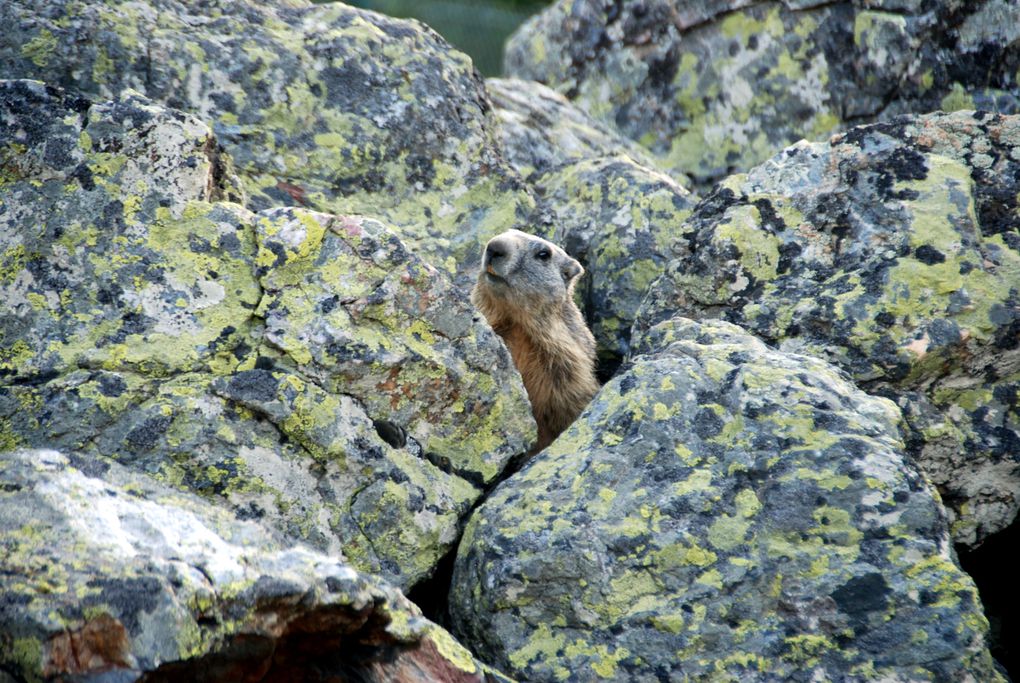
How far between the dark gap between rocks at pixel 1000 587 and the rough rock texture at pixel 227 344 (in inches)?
84.8

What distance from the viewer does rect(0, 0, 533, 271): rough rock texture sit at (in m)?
4.78

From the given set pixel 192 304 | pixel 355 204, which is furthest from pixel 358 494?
pixel 355 204

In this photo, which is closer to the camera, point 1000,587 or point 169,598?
point 169,598

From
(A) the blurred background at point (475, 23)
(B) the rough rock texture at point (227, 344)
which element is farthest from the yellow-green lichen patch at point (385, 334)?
(A) the blurred background at point (475, 23)

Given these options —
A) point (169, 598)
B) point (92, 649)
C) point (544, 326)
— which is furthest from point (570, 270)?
point (92, 649)

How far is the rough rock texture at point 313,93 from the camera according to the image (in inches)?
188

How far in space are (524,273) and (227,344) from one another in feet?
6.53

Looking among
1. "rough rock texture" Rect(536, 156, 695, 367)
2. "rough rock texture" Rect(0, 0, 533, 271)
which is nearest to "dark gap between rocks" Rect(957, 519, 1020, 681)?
"rough rock texture" Rect(536, 156, 695, 367)

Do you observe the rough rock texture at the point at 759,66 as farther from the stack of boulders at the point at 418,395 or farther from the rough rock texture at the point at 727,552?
the rough rock texture at the point at 727,552

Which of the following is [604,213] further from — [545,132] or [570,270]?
[545,132]

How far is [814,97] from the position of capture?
702 centimetres

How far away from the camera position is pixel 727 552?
11.0ft

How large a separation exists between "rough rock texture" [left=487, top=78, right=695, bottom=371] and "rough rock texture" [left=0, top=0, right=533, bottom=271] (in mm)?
563

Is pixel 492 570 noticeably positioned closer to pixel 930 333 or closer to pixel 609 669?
pixel 609 669
